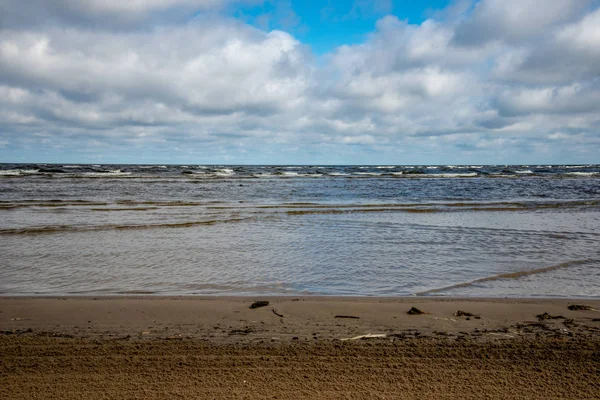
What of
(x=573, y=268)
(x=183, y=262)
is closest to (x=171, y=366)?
(x=183, y=262)

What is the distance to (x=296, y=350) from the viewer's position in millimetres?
4320

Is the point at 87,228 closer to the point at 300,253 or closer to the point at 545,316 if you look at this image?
the point at 300,253

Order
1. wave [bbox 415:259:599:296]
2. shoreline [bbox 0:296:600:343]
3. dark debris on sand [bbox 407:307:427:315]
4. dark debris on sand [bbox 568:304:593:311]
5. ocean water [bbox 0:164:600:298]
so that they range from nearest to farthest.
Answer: shoreline [bbox 0:296:600:343], dark debris on sand [bbox 407:307:427:315], dark debris on sand [bbox 568:304:593:311], wave [bbox 415:259:599:296], ocean water [bbox 0:164:600:298]

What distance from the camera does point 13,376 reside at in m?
3.76

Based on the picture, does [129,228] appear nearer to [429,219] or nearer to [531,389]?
[429,219]

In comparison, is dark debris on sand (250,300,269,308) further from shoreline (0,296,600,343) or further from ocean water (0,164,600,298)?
ocean water (0,164,600,298)

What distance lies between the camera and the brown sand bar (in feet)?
11.8

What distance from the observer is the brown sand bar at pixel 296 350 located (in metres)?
3.58

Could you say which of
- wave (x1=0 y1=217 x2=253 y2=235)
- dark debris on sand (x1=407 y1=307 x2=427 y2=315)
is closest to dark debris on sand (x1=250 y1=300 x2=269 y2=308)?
dark debris on sand (x1=407 y1=307 x2=427 y2=315)

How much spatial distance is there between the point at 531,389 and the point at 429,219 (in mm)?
13382

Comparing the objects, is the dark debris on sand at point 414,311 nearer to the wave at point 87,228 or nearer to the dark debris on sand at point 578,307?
the dark debris on sand at point 578,307

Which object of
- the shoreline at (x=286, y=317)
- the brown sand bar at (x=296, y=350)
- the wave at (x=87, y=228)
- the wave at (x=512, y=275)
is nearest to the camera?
the brown sand bar at (x=296, y=350)

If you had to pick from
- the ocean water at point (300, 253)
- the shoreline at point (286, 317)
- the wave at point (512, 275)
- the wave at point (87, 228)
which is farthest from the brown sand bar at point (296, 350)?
the wave at point (87, 228)

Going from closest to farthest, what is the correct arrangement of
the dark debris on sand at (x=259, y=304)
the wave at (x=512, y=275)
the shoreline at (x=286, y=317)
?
1. the shoreline at (x=286, y=317)
2. the dark debris on sand at (x=259, y=304)
3. the wave at (x=512, y=275)
